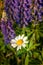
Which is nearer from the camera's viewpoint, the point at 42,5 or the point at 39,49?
the point at 42,5

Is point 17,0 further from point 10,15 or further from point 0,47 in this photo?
point 0,47

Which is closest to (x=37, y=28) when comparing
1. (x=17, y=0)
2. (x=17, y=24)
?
(x=17, y=24)

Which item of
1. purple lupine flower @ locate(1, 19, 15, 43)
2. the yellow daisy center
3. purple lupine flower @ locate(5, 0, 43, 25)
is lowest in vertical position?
the yellow daisy center

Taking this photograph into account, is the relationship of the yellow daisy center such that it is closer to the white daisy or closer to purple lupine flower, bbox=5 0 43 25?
the white daisy

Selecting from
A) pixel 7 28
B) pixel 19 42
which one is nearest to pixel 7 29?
pixel 7 28

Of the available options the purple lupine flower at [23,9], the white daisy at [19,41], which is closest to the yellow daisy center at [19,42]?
the white daisy at [19,41]

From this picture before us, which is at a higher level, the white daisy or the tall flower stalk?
the tall flower stalk

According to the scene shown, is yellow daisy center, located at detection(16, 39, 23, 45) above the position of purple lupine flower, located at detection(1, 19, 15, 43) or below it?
below

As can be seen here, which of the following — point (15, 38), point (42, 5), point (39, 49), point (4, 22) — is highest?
point (42, 5)

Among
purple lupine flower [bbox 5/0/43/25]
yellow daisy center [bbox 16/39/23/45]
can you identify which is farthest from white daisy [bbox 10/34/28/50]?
purple lupine flower [bbox 5/0/43/25]
